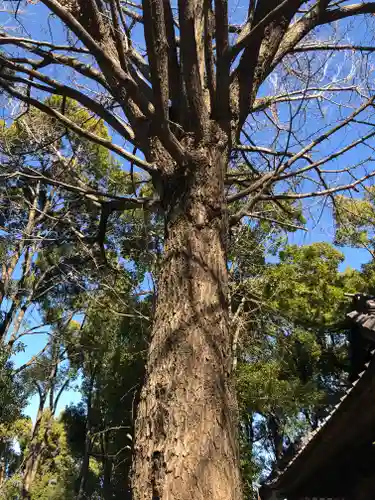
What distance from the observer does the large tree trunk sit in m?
1.58

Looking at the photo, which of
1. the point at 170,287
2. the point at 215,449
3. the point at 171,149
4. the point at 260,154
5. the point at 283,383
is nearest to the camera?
the point at 215,449

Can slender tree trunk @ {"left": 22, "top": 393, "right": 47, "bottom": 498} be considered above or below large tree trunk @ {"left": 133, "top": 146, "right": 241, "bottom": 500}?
above

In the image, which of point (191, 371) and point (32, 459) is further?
point (32, 459)

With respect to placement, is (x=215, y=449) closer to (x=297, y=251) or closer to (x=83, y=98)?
(x=83, y=98)

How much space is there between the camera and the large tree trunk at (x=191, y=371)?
158cm

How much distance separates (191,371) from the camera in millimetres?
1771

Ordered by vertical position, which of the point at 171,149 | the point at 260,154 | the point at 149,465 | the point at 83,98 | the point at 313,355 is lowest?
the point at 149,465

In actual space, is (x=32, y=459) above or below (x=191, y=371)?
above

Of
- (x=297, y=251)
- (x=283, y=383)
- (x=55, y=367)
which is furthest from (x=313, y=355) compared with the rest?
(x=55, y=367)

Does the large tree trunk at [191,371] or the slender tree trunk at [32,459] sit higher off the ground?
the slender tree trunk at [32,459]

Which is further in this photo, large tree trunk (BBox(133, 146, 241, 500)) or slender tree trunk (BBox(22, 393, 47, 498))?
slender tree trunk (BBox(22, 393, 47, 498))

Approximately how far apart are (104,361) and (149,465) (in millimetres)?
12633

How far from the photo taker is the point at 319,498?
17.6ft

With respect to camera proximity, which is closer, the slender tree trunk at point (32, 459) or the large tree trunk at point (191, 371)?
the large tree trunk at point (191, 371)
